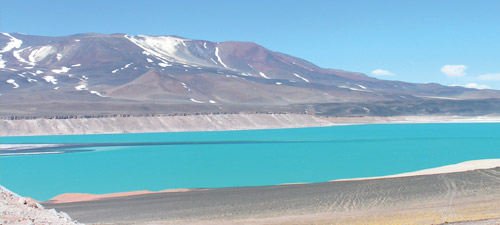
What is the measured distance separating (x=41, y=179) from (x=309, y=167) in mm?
16604

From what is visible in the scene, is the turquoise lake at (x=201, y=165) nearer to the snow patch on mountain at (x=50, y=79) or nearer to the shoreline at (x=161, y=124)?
the shoreline at (x=161, y=124)

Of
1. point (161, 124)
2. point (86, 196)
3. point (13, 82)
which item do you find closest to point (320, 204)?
point (86, 196)

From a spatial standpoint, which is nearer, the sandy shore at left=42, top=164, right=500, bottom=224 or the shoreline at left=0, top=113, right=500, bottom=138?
the sandy shore at left=42, top=164, right=500, bottom=224

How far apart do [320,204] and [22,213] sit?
39.4ft

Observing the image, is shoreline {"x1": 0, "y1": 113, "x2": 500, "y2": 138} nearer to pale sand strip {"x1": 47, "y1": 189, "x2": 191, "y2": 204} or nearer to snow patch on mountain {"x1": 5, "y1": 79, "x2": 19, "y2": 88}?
pale sand strip {"x1": 47, "y1": 189, "x2": 191, "y2": 204}

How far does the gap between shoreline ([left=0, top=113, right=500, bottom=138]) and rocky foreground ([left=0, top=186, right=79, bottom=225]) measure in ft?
247

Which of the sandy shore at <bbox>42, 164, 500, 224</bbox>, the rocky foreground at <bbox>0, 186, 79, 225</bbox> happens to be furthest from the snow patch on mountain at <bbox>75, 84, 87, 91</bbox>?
the rocky foreground at <bbox>0, 186, 79, 225</bbox>

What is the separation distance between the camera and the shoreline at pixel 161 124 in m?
85.9

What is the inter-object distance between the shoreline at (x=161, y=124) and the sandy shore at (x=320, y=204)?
6457cm

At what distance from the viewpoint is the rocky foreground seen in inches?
447

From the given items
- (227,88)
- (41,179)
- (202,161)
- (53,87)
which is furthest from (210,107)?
(41,179)

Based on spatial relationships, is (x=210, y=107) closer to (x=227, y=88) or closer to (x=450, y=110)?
(x=227, y=88)

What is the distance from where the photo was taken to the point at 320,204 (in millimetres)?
21578

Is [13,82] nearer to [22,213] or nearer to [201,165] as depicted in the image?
[201,165]
